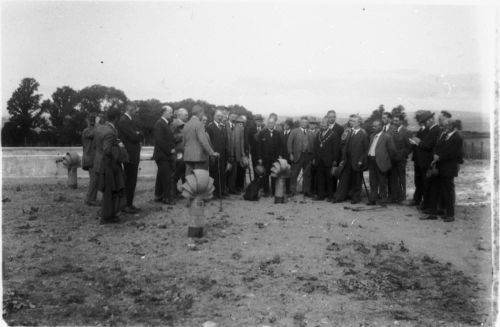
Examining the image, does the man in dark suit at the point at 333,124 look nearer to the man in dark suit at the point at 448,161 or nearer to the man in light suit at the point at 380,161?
the man in light suit at the point at 380,161

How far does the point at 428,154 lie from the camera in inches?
397

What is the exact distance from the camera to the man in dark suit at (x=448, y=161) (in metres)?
9.07

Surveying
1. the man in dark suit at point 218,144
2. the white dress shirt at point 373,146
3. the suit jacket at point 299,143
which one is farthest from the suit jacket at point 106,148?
the white dress shirt at point 373,146

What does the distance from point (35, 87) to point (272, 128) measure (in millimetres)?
6000

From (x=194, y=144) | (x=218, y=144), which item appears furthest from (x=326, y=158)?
(x=194, y=144)

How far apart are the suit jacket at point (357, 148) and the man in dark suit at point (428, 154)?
1133 mm

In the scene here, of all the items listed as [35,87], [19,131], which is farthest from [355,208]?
[19,131]

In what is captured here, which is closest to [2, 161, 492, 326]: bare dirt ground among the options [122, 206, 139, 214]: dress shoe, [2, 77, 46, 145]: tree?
[122, 206, 139, 214]: dress shoe

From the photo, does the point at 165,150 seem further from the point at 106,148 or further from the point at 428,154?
the point at 428,154

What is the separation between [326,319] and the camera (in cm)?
489

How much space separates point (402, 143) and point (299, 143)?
2.58m

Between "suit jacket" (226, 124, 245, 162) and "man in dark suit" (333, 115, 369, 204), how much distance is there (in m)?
2.59

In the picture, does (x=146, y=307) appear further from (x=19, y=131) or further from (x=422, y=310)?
(x=19, y=131)

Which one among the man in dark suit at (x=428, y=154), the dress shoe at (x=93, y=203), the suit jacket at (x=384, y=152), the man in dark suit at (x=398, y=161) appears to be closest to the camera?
the man in dark suit at (x=428, y=154)
